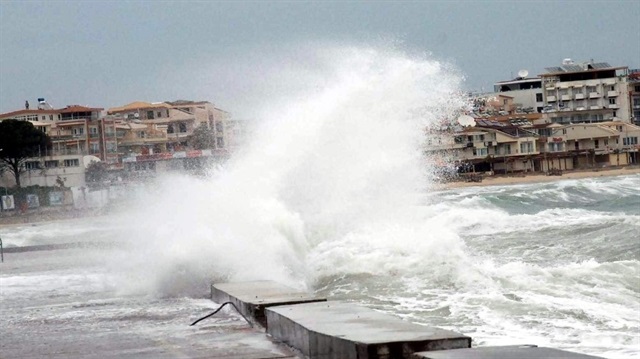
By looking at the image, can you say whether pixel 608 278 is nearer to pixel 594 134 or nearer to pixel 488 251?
pixel 488 251

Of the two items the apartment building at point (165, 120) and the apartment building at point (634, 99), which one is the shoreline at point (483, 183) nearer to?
the apartment building at point (165, 120)

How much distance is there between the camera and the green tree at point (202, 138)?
7480 cm

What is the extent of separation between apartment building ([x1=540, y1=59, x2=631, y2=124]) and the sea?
89857mm

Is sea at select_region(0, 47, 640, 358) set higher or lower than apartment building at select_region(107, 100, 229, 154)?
lower

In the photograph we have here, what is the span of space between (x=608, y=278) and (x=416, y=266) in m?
2.45

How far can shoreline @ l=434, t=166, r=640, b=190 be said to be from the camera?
88.5 meters

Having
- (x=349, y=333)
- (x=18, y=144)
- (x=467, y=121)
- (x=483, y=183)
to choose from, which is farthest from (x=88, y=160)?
(x=349, y=333)

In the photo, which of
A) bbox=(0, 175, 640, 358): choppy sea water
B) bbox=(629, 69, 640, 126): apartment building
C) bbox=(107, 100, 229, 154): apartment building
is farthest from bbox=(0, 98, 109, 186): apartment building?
bbox=(0, 175, 640, 358): choppy sea water

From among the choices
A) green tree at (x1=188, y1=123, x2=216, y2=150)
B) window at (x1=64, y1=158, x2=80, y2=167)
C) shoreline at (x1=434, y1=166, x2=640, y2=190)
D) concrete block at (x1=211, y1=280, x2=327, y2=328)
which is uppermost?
green tree at (x1=188, y1=123, x2=216, y2=150)

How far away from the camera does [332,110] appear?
829 inches

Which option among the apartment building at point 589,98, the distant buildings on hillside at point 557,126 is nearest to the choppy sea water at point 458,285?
the distant buildings on hillside at point 557,126

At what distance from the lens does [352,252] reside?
56.6 ft

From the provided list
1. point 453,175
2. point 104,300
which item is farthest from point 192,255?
point 453,175

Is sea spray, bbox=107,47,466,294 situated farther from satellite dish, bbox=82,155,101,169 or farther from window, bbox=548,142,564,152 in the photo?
window, bbox=548,142,564,152
